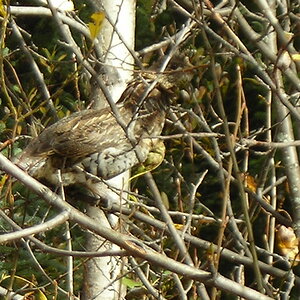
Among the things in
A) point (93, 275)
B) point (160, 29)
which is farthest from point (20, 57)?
point (93, 275)

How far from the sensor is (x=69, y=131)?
5598 millimetres

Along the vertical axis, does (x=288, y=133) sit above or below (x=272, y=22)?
below

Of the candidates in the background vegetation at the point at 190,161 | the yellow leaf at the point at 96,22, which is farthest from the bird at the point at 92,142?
the yellow leaf at the point at 96,22

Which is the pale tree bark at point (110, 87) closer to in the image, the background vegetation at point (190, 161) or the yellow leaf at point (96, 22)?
the background vegetation at point (190, 161)

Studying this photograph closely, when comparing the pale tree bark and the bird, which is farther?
the bird

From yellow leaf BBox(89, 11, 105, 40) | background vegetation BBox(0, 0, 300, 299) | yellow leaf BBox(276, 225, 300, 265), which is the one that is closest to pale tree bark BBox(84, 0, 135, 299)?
background vegetation BBox(0, 0, 300, 299)

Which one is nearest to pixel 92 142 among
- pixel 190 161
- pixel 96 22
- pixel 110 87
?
pixel 110 87

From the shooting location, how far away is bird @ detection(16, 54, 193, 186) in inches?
212

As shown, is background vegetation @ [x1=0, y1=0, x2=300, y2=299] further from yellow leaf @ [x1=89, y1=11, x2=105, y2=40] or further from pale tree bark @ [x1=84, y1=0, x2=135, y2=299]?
yellow leaf @ [x1=89, y1=11, x2=105, y2=40]

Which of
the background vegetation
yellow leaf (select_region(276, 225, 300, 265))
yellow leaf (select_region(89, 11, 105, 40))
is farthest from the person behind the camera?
yellow leaf (select_region(276, 225, 300, 265))

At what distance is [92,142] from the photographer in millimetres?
5664

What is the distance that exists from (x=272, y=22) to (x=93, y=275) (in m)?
2.00

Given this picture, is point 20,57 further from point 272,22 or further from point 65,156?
point 272,22

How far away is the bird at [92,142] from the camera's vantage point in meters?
5.38
